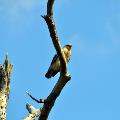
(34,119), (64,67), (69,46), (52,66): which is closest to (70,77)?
(64,67)

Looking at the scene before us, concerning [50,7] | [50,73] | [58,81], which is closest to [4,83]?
[50,73]

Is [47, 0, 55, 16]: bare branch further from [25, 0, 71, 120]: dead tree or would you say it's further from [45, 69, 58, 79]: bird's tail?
[45, 69, 58, 79]: bird's tail

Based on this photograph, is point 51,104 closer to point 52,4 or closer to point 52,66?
point 52,4

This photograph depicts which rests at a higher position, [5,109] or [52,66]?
[52,66]

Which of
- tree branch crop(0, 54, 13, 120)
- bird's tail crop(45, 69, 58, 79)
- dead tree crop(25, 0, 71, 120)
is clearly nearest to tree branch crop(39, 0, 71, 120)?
dead tree crop(25, 0, 71, 120)

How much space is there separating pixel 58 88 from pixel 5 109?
10.0ft

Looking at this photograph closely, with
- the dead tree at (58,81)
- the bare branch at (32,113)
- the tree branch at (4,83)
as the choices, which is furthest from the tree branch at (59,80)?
the bare branch at (32,113)

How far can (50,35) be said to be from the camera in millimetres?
6590

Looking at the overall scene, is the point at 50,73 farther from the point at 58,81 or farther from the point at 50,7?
the point at 50,7

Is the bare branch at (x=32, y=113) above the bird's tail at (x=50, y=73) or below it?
below

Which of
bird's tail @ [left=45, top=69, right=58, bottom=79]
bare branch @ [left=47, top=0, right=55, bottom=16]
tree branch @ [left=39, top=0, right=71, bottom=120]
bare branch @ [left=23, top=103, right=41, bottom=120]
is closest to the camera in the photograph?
bare branch @ [left=47, top=0, right=55, bottom=16]

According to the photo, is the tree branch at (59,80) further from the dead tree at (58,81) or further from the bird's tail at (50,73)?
the bird's tail at (50,73)

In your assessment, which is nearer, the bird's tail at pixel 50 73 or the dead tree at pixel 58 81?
the dead tree at pixel 58 81

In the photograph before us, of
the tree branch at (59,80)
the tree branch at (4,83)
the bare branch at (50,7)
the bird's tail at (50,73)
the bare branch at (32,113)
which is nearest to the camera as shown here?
the bare branch at (50,7)
